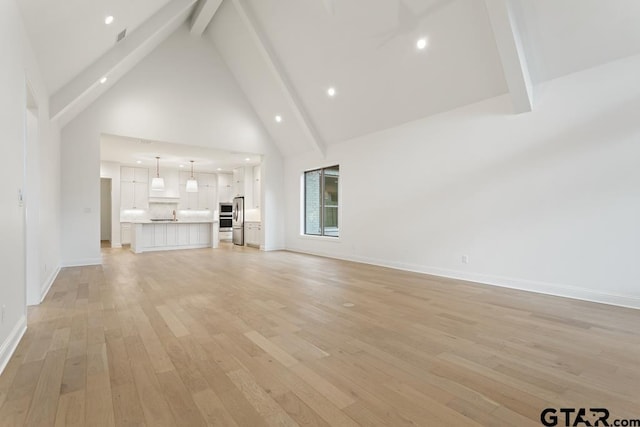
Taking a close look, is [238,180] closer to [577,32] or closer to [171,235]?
[171,235]

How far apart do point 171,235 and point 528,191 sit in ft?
28.6

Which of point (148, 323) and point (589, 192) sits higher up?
point (589, 192)

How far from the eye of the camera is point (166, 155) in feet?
28.6

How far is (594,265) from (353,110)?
4.47 metres

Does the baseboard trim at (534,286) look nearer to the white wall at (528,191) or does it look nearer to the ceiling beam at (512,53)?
the white wall at (528,191)

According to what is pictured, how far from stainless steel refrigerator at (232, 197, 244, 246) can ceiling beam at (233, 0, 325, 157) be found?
13.6 feet

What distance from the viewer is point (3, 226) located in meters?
2.12

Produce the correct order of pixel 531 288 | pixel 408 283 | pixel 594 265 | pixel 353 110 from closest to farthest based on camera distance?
pixel 594 265
pixel 531 288
pixel 408 283
pixel 353 110

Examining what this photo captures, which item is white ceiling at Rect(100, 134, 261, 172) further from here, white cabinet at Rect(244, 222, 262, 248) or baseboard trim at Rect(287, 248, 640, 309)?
baseboard trim at Rect(287, 248, 640, 309)

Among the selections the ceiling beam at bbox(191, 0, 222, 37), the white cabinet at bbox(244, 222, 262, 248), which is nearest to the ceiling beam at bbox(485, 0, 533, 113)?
the ceiling beam at bbox(191, 0, 222, 37)

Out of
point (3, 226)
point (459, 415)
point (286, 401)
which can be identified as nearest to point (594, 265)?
point (459, 415)

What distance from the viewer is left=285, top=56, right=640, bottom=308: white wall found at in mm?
3443

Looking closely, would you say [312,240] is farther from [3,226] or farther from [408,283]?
[3,226]

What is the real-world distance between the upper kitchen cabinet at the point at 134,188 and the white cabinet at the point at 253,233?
3659 millimetres
